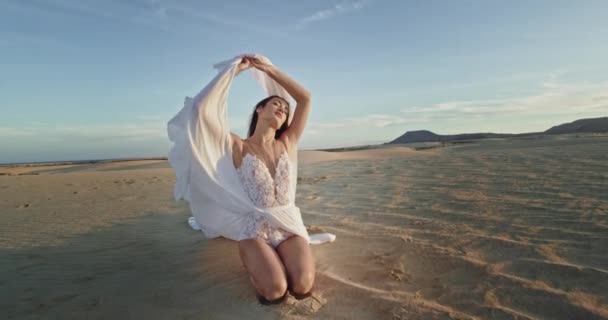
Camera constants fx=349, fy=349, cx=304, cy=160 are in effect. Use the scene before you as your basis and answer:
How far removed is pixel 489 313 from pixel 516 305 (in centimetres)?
22

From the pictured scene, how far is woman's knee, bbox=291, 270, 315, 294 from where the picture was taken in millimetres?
2555

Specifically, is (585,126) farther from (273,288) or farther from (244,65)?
(273,288)

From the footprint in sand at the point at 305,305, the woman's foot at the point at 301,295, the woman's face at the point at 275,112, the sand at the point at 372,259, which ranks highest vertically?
the woman's face at the point at 275,112

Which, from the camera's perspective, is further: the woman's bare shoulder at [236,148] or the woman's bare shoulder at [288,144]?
the woman's bare shoulder at [288,144]

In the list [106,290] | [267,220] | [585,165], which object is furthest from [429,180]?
[106,290]

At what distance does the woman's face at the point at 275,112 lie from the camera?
3.52 m

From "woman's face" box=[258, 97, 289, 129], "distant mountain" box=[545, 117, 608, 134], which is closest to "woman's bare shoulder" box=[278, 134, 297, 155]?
"woman's face" box=[258, 97, 289, 129]

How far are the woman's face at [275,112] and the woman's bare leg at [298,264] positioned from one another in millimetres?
1197

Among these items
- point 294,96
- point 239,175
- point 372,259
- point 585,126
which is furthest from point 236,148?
point 585,126

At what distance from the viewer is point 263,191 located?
10.4 ft

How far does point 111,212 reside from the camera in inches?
235

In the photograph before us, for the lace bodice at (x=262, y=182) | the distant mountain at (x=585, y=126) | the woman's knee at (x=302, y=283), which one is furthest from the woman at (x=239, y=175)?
the distant mountain at (x=585, y=126)

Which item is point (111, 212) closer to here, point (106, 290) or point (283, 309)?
point (106, 290)

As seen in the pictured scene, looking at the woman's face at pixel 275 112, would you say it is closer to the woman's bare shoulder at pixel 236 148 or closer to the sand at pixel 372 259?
the woman's bare shoulder at pixel 236 148
